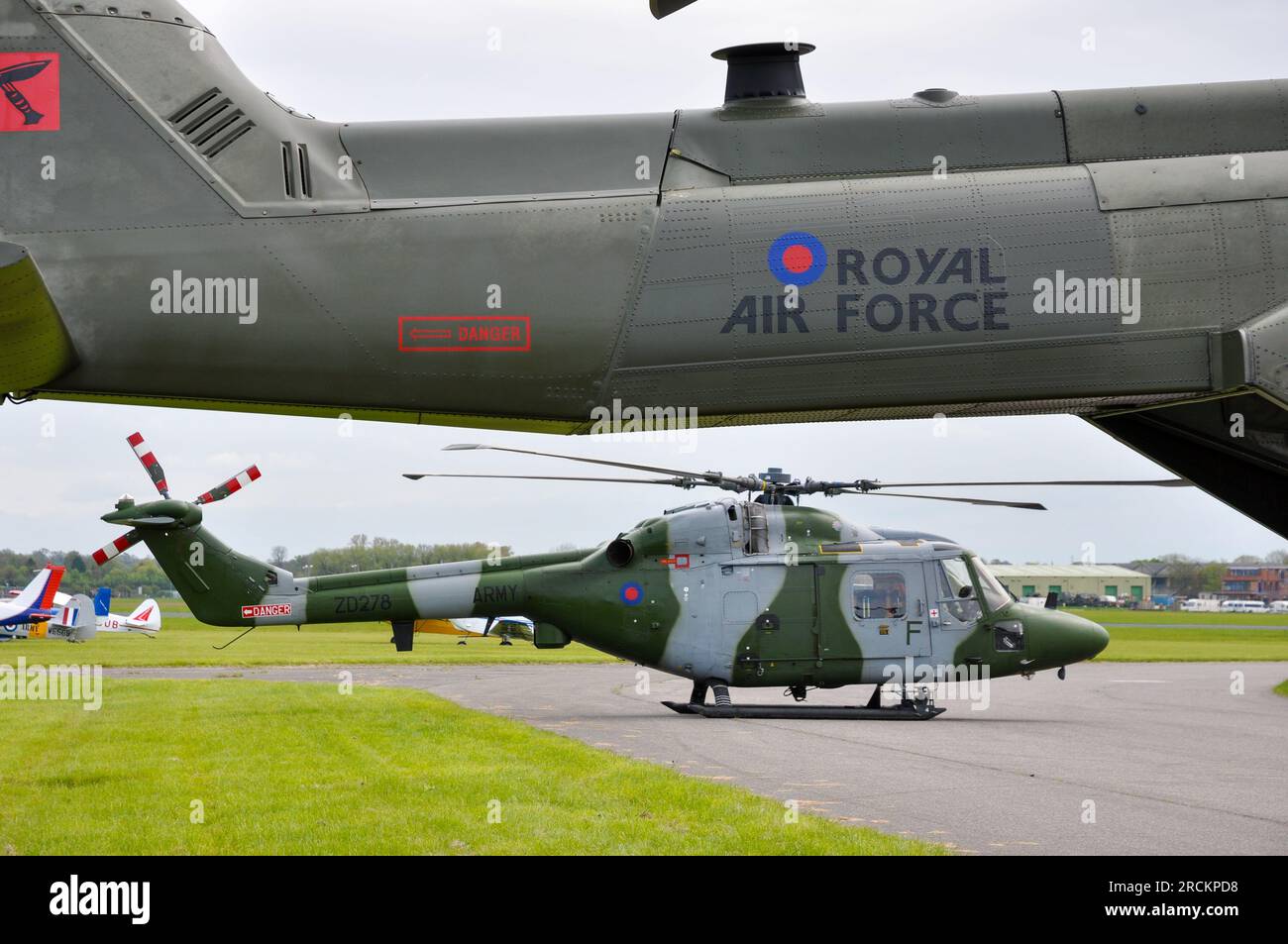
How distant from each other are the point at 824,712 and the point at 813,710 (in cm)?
23

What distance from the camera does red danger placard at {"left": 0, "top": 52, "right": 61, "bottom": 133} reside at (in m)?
4.65

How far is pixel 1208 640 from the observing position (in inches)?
2430

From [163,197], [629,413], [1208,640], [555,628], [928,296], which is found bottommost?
[1208,640]

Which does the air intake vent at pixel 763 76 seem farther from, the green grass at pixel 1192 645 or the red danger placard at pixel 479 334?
the green grass at pixel 1192 645

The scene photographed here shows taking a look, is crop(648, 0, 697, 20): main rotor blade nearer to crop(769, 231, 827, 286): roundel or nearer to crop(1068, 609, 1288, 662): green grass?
crop(769, 231, 827, 286): roundel

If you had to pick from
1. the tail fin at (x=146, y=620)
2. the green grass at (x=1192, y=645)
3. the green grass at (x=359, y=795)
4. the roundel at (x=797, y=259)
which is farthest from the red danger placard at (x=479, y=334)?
the tail fin at (x=146, y=620)

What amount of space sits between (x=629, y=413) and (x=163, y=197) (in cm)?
190

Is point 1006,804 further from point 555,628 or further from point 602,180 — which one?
point 555,628

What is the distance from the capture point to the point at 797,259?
473cm

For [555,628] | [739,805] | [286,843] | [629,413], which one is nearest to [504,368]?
[629,413]

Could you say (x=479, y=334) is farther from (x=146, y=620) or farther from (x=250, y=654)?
(x=146, y=620)

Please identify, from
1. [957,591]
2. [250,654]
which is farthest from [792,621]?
[250,654]

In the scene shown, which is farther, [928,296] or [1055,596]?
[1055,596]

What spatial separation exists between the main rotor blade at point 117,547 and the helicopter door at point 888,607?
36.1ft
